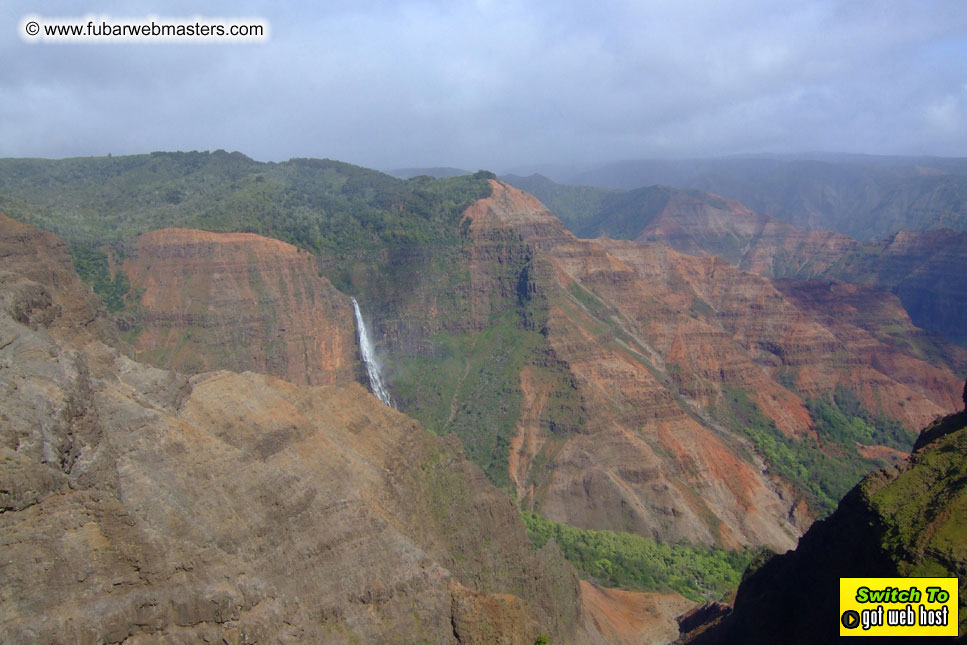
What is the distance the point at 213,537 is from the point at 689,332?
86300mm

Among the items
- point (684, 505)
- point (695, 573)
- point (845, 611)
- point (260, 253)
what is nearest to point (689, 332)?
point (684, 505)

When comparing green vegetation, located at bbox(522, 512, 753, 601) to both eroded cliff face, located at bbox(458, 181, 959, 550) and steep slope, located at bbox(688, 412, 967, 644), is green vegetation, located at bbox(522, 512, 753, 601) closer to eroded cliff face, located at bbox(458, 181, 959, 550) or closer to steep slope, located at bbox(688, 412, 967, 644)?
eroded cliff face, located at bbox(458, 181, 959, 550)

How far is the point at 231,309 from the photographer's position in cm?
7919

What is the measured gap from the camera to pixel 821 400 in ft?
340

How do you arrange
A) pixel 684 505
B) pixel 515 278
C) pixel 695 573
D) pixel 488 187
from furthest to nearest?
pixel 488 187
pixel 515 278
pixel 684 505
pixel 695 573

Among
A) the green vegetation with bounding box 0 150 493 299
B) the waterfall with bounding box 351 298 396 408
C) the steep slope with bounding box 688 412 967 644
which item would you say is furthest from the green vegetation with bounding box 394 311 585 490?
the steep slope with bounding box 688 412 967 644

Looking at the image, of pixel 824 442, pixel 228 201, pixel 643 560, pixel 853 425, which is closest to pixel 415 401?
pixel 643 560

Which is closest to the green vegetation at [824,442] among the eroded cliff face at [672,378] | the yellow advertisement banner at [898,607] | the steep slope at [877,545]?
the eroded cliff face at [672,378]

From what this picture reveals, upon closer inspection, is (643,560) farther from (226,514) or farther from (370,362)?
(226,514)

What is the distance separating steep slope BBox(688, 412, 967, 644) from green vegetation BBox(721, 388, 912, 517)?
46.8 m

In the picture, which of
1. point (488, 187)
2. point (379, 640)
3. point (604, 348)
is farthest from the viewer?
point (488, 187)

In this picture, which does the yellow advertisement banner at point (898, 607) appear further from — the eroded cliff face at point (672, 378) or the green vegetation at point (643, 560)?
the eroded cliff face at point (672, 378)

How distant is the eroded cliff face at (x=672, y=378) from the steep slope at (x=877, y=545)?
35167mm

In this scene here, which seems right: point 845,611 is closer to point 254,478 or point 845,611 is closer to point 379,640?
point 379,640
